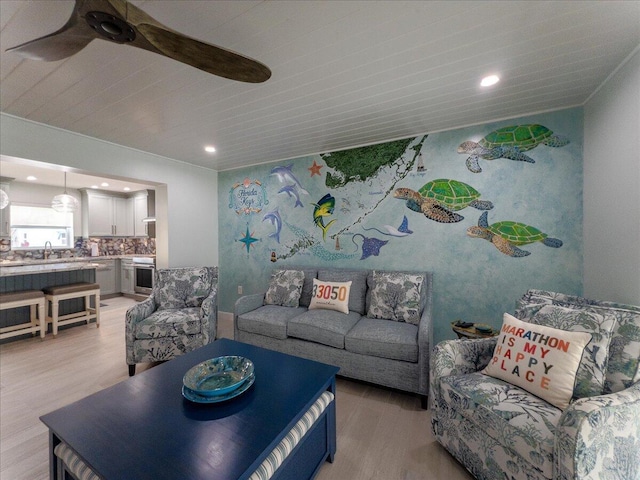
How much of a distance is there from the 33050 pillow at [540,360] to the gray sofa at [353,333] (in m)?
0.57

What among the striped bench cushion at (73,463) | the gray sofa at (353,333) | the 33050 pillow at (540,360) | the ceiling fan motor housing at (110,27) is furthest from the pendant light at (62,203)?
the 33050 pillow at (540,360)

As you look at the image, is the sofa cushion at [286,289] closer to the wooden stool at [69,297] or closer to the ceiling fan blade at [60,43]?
the ceiling fan blade at [60,43]

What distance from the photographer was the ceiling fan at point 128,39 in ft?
2.86

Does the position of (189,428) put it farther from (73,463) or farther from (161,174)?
(161,174)

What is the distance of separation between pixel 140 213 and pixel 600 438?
297 inches

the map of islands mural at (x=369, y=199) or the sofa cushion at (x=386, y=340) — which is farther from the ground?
the map of islands mural at (x=369, y=199)

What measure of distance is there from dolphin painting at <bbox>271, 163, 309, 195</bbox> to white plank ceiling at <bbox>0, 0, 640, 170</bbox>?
792mm

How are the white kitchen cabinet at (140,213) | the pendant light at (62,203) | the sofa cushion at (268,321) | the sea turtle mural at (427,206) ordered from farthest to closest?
the white kitchen cabinet at (140,213) < the pendant light at (62,203) < the sea turtle mural at (427,206) < the sofa cushion at (268,321)

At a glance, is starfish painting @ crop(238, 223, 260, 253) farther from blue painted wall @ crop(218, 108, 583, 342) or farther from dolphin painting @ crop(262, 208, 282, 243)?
dolphin painting @ crop(262, 208, 282, 243)

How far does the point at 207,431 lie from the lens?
111 centimetres

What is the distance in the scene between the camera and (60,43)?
1046 millimetres

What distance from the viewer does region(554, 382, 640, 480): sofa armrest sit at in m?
0.96

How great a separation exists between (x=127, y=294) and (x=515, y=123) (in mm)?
7435

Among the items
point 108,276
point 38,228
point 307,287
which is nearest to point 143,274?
point 108,276
